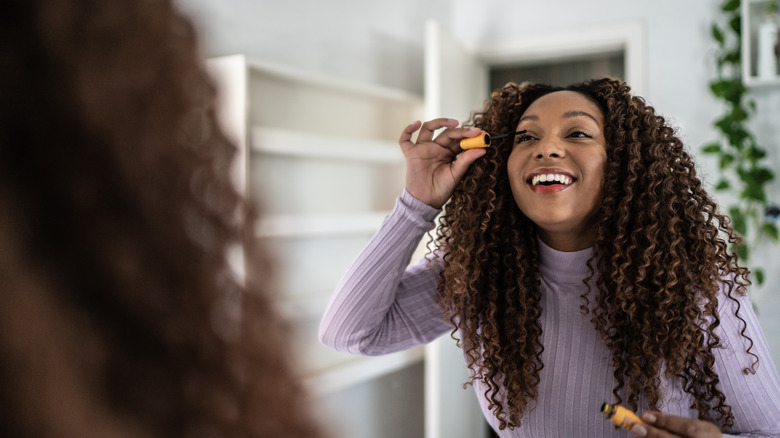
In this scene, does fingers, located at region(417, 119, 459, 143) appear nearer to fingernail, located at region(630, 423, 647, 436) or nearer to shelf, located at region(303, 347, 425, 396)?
fingernail, located at region(630, 423, 647, 436)

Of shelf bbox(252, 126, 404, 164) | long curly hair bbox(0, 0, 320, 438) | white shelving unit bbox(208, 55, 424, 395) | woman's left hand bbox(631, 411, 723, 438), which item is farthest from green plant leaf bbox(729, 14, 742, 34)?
long curly hair bbox(0, 0, 320, 438)

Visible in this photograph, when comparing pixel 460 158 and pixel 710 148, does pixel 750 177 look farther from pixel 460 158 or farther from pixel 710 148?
pixel 460 158

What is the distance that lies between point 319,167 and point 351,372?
2.71ft

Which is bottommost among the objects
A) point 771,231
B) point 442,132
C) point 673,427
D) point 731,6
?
point 673,427

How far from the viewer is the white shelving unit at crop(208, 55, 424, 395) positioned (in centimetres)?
200

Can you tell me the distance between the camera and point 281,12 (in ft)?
7.34

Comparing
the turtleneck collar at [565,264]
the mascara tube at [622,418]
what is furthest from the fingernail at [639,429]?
the turtleneck collar at [565,264]

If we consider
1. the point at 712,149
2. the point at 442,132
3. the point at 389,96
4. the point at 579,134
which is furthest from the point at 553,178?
the point at 712,149

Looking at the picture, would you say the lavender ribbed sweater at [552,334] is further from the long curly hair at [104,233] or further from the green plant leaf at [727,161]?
the green plant leaf at [727,161]

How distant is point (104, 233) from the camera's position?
7.7 inches

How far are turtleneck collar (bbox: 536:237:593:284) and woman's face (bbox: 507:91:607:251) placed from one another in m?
0.03

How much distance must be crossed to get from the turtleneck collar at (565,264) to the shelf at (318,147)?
1.07m

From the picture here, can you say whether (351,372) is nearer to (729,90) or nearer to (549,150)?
(549,150)

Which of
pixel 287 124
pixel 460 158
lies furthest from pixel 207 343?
pixel 287 124
